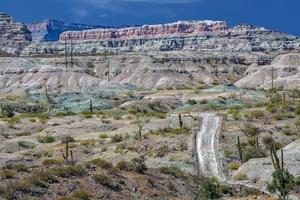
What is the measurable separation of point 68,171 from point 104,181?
2121 mm

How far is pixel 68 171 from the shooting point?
38125mm

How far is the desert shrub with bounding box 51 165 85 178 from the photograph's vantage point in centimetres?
3769

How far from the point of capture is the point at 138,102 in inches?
4077

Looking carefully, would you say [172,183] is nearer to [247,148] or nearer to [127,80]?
[247,148]

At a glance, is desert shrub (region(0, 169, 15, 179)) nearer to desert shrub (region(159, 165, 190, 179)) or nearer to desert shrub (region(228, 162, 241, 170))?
desert shrub (region(159, 165, 190, 179))

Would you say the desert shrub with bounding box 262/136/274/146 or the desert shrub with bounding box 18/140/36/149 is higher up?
the desert shrub with bounding box 262/136/274/146

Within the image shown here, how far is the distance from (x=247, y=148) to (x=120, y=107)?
4529 centimetres

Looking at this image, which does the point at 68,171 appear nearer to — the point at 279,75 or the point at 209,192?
the point at 209,192

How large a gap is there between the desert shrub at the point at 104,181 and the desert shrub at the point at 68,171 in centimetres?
106

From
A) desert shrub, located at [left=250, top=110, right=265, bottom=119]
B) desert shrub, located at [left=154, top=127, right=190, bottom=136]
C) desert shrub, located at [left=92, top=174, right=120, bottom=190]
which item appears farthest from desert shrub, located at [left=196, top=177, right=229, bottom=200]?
desert shrub, located at [left=250, top=110, right=265, bottom=119]

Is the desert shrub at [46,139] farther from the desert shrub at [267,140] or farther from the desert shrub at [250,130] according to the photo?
the desert shrub at [267,140]

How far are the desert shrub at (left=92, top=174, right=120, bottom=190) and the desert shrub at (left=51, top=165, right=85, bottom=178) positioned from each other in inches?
41.6

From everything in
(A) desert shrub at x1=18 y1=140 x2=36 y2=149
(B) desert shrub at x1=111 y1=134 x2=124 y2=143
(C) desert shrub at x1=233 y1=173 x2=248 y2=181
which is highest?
(B) desert shrub at x1=111 y1=134 x2=124 y2=143

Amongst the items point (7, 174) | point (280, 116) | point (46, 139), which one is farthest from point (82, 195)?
point (280, 116)
